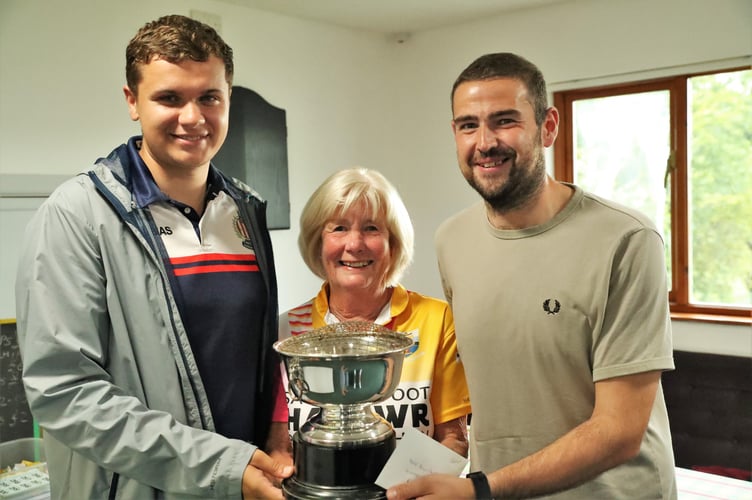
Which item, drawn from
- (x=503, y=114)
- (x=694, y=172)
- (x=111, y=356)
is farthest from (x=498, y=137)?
(x=694, y=172)

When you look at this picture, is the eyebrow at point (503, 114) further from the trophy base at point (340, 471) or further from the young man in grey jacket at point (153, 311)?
the trophy base at point (340, 471)

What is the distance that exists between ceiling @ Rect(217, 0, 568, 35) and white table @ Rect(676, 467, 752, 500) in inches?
97.5

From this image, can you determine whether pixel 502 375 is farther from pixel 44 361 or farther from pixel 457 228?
pixel 44 361

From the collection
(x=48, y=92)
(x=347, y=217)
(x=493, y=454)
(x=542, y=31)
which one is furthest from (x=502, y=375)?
(x=542, y=31)

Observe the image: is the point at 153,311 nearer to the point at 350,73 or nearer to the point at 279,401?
Result: the point at 279,401

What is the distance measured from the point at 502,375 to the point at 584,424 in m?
0.18

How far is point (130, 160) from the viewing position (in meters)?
1.37

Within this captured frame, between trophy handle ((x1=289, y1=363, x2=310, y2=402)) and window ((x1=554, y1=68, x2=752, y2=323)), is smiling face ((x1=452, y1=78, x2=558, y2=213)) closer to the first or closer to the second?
trophy handle ((x1=289, y1=363, x2=310, y2=402))

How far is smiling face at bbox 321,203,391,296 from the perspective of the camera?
1.54 metres

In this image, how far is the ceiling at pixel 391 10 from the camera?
11.4ft

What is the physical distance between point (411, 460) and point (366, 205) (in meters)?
0.61

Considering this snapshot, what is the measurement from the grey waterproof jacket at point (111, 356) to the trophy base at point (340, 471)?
0.13 meters

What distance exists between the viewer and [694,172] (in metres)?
3.43

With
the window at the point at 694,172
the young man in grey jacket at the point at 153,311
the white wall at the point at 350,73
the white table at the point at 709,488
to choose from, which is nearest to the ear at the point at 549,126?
the young man in grey jacket at the point at 153,311
